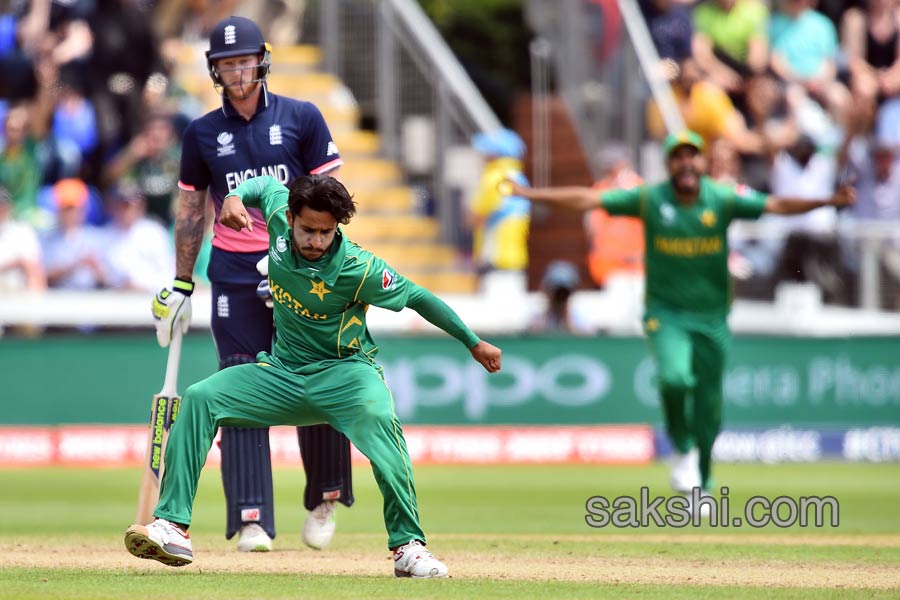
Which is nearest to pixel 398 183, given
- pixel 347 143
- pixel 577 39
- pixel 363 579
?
pixel 347 143

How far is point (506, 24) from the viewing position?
2553cm

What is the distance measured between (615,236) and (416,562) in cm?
955

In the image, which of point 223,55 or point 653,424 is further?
point 653,424

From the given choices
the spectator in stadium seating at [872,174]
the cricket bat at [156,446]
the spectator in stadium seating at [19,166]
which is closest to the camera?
the cricket bat at [156,446]

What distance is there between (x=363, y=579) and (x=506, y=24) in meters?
19.8

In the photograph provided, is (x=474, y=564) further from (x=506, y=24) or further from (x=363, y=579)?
(x=506, y=24)

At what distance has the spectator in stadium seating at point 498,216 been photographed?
617 inches

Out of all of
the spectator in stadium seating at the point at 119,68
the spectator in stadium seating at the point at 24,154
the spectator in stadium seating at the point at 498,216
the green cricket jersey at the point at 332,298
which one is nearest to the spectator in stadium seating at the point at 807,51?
the spectator in stadium seating at the point at 498,216

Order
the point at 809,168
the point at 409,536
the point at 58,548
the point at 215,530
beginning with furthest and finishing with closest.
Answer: the point at 809,168 → the point at 215,530 → the point at 58,548 → the point at 409,536

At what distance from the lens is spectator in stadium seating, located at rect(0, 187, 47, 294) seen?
14672mm

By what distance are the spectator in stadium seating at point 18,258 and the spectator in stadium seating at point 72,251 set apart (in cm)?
26

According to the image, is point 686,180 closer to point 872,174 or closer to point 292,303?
point 292,303

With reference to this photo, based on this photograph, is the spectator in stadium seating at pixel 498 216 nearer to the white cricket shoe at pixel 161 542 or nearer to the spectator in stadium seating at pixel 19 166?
the spectator in stadium seating at pixel 19 166

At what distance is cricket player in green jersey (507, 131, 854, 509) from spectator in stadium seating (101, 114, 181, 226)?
6226mm
